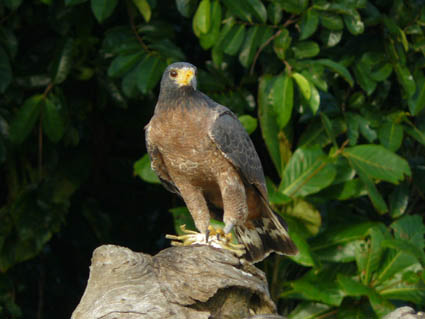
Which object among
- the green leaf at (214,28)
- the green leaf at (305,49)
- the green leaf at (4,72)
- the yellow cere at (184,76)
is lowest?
the green leaf at (4,72)

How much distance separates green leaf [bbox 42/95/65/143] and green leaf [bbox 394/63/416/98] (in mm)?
2072

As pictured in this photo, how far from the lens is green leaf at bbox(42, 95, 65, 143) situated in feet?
14.3

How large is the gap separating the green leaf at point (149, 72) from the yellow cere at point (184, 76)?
0.99 meters

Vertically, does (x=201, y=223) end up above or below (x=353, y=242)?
above

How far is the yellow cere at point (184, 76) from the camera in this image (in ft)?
10.2

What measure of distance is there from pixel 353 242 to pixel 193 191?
1.48 meters

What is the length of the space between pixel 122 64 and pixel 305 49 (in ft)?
3.58

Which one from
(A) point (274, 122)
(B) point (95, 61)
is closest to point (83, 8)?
(B) point (95, 61)

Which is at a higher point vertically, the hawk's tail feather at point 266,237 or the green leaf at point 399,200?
the hawk's tail feather at point 266,237

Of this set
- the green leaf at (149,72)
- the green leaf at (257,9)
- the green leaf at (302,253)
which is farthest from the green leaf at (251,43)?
the green leaf at (302,253)

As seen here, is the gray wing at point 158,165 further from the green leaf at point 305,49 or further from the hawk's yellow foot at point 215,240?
the green leaf at point 305,49

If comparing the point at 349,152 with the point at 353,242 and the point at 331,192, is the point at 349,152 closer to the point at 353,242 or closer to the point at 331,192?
the point at 331,192

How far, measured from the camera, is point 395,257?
436 centimetres

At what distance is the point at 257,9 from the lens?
408 cm
